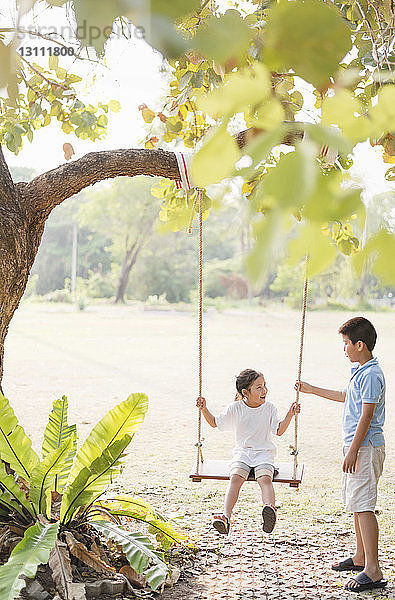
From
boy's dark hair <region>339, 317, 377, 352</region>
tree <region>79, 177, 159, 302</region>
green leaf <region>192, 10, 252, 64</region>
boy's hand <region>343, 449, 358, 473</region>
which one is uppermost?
tree <region>79, 177, 159, 302</region>

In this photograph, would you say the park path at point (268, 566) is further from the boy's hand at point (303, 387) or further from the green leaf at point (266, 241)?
the green leaf at point (266, 241)

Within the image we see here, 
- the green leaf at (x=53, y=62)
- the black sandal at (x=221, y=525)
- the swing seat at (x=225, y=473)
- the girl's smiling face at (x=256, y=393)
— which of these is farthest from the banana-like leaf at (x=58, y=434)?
the green leaf at (x=53, y=62)

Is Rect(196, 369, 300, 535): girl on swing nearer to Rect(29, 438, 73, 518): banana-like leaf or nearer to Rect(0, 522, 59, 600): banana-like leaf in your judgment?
Rect(29, 438, 73, 518): banana-like leaf

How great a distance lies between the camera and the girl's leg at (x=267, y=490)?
130 inches

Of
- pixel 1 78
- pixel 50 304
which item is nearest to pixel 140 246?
pixel 50 304

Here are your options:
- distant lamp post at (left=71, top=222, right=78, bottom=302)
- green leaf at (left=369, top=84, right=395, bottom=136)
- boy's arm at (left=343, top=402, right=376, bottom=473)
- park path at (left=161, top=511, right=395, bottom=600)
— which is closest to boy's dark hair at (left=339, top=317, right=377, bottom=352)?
boy's arm at (left=343, top=402, right=376, bottom=473)

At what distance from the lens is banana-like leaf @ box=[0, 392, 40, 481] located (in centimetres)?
274

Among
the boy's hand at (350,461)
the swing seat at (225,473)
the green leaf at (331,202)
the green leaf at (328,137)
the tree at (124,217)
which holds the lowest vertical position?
the swing seat at (225,473)

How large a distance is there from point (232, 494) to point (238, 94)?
126 inches

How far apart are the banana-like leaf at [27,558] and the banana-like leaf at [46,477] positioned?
Result: 7.2 inches

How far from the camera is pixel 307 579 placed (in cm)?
332

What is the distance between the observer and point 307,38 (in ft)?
1.17

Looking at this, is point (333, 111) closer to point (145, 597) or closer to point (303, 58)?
point (303, 58)

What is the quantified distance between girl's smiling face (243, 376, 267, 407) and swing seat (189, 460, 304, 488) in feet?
1.08
